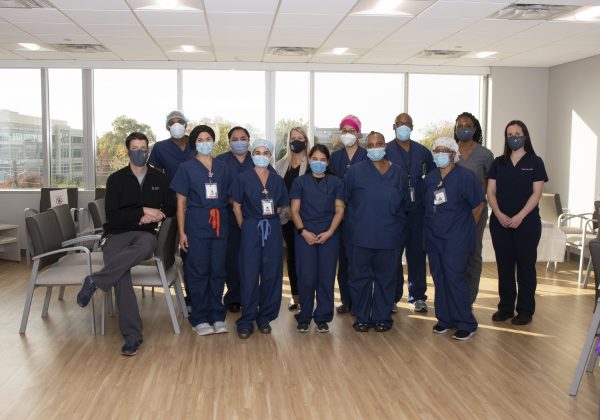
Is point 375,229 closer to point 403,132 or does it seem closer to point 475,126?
point 403,132

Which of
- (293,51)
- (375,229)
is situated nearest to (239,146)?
(375,229)

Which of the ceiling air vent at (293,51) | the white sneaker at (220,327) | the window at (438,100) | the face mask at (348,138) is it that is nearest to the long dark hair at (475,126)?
the face mask at (348,138)

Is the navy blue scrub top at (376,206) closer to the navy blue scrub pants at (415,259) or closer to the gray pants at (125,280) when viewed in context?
the navy blue scrub pants at (415,259)

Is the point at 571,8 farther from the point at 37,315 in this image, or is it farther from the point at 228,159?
the point at 37,315

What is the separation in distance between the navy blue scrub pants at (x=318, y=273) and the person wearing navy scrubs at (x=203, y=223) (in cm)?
56

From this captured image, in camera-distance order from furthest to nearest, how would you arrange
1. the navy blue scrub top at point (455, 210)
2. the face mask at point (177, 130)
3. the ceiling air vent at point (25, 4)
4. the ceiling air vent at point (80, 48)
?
1. the ceiling air vent at point (80, 48)
2. the ceiling air vent at point (25, 4)
3. the face mask at point (177, 130)
4. the navy blue scrub top at point (455, 210)

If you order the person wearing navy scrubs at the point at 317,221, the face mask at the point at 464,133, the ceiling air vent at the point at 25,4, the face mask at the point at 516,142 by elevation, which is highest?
the ceiling air vent at the point at 25,4

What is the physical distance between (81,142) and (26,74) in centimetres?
117

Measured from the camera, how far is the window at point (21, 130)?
8.73 meters

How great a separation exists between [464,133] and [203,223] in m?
2.10

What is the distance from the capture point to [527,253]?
471cm

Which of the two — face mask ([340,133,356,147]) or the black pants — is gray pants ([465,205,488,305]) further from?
the black pants

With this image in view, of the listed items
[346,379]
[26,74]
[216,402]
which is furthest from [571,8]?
[26,74]

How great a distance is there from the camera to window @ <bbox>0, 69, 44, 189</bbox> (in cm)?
873
